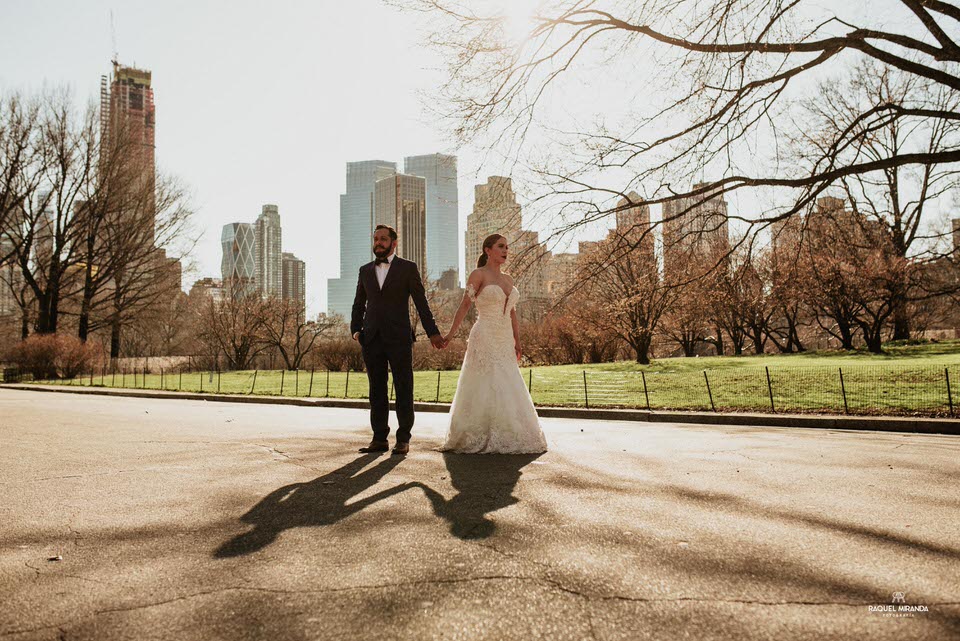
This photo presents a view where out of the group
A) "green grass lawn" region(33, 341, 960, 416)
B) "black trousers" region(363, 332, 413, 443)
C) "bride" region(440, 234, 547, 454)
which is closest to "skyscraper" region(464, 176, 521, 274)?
"green grass lawn" region(33, 341, 960, 416)

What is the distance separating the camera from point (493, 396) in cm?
621

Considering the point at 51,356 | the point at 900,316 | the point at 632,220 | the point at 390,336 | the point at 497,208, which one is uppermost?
the point at 632,220

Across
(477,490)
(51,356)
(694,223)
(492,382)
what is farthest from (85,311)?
(477,490)

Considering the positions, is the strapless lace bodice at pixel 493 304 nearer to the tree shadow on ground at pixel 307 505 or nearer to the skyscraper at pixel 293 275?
A: the tree shadow on ground at pixel 307 505

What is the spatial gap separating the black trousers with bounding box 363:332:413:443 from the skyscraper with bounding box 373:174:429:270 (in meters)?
104

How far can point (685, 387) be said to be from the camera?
1727 centimetres

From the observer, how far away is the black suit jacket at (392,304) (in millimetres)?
6188

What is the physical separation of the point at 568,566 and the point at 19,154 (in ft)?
125

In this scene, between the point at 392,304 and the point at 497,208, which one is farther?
the point at 497,208

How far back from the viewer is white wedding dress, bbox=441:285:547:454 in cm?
604

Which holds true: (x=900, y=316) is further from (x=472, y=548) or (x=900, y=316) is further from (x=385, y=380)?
(x=472, y=548)

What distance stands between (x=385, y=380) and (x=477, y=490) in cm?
232

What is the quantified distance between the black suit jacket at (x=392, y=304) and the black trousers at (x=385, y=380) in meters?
0.08

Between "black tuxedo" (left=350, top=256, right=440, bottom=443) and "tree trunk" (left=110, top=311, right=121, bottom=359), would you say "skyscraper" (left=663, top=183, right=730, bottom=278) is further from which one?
"tree trunk" (left=110, top=311, right=121, bottom=359)
